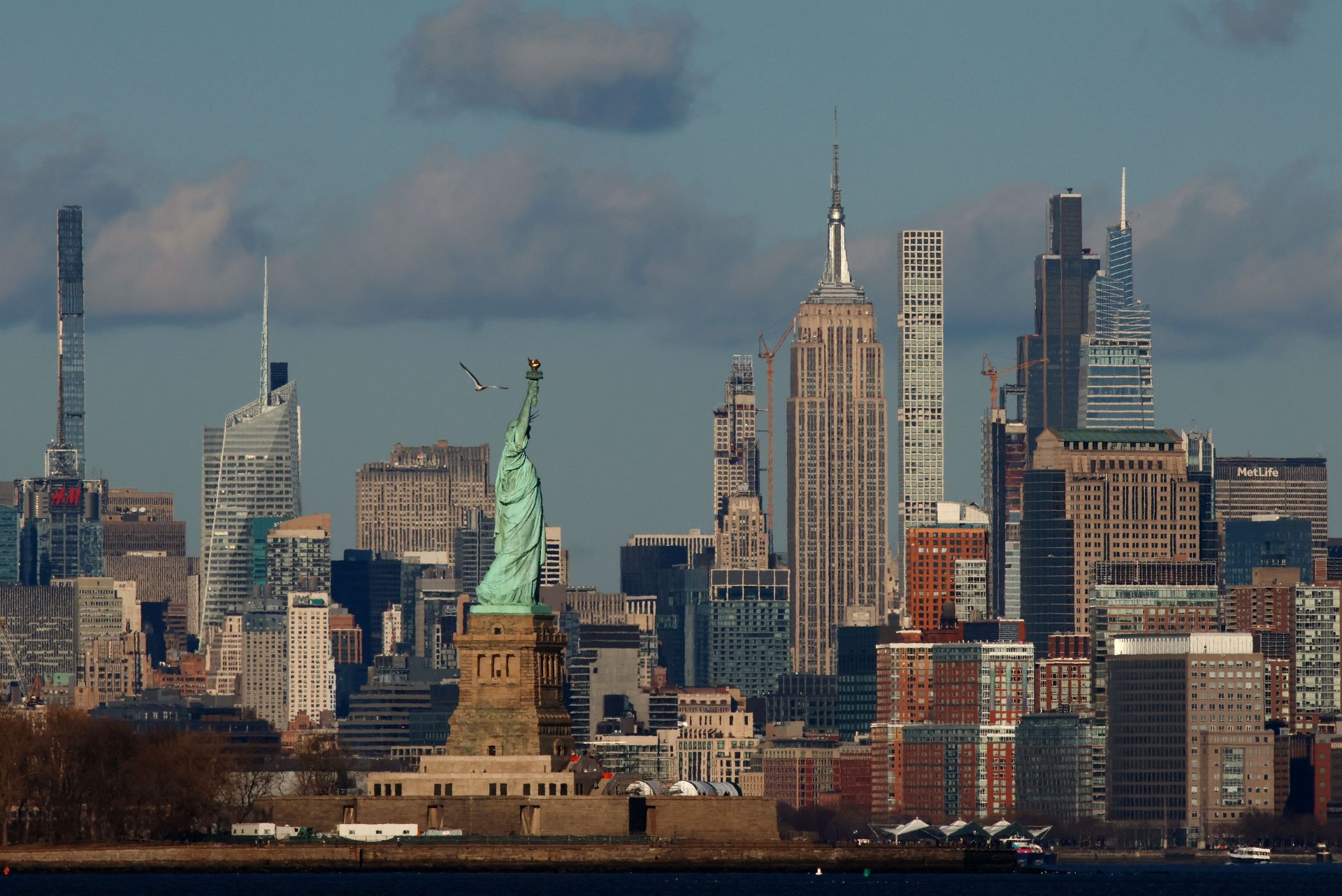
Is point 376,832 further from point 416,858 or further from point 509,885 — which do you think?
point 509,885

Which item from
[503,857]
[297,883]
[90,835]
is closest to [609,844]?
[503,857]

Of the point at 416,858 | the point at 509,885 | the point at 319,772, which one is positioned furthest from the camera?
the point at 319,772

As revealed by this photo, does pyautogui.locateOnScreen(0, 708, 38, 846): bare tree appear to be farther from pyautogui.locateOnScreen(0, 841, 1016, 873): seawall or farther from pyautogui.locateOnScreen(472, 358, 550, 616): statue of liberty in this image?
pyautogui.locateOnScreen(472, 358, 550, 616): statue of liberty

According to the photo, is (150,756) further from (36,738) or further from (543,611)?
(543,611)

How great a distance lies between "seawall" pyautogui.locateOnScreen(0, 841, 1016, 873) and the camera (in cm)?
14588

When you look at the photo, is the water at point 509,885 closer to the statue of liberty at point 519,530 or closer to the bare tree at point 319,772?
the statue of liberty at point 519,530

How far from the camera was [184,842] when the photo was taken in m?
154

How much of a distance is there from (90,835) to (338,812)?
1479 cm

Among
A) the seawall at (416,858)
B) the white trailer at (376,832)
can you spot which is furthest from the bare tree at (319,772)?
the seawall at (416,858)

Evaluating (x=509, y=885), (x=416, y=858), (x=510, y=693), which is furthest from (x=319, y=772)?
(x=509, y=885)

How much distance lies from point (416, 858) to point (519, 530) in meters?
16.5

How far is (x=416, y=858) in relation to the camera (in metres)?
146

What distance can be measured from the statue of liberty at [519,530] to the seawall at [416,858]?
39.7 feet

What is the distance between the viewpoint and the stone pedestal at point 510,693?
151750 mm
